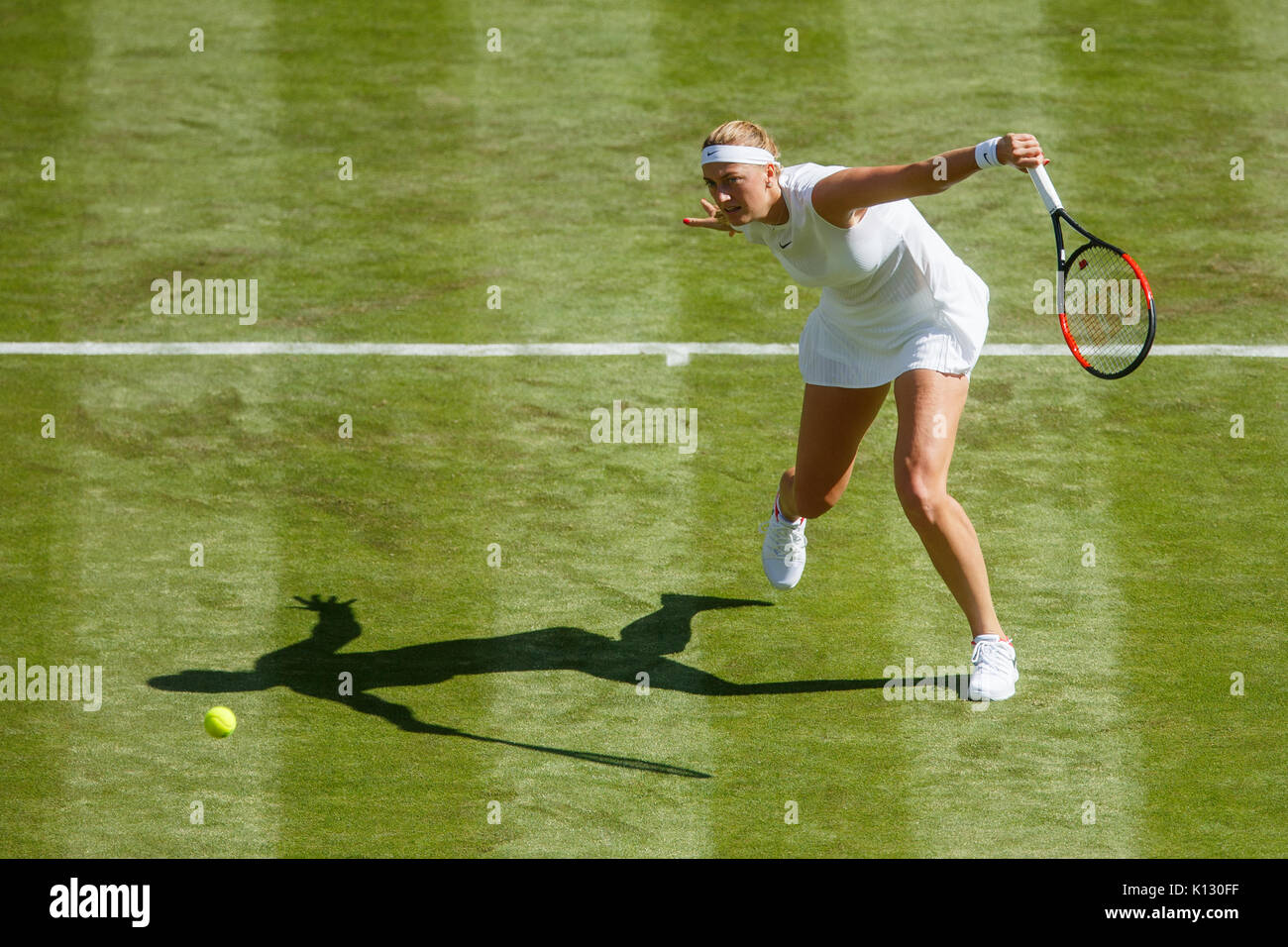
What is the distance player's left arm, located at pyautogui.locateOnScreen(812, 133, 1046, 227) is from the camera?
5609 millimetres

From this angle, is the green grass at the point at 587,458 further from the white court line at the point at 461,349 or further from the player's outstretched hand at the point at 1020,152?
the player's outstretched hand at the point at 1020,152

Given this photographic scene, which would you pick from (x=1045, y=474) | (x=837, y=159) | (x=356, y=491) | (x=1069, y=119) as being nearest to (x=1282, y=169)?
(x=1069, y=119)

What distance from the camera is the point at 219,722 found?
21.5 feet

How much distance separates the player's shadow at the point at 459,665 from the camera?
693 centimetres

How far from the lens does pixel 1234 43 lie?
1202 centimetres

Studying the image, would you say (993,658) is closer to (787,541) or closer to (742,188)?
(787,541)

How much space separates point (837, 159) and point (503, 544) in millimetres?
4398

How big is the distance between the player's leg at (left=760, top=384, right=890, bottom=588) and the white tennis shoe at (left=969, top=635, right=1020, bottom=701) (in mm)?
998

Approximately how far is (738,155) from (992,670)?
88.6 inches

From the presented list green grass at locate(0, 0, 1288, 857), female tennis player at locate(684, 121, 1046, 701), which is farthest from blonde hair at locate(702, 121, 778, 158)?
green grass at locate(0, 0, 1288, 857)
